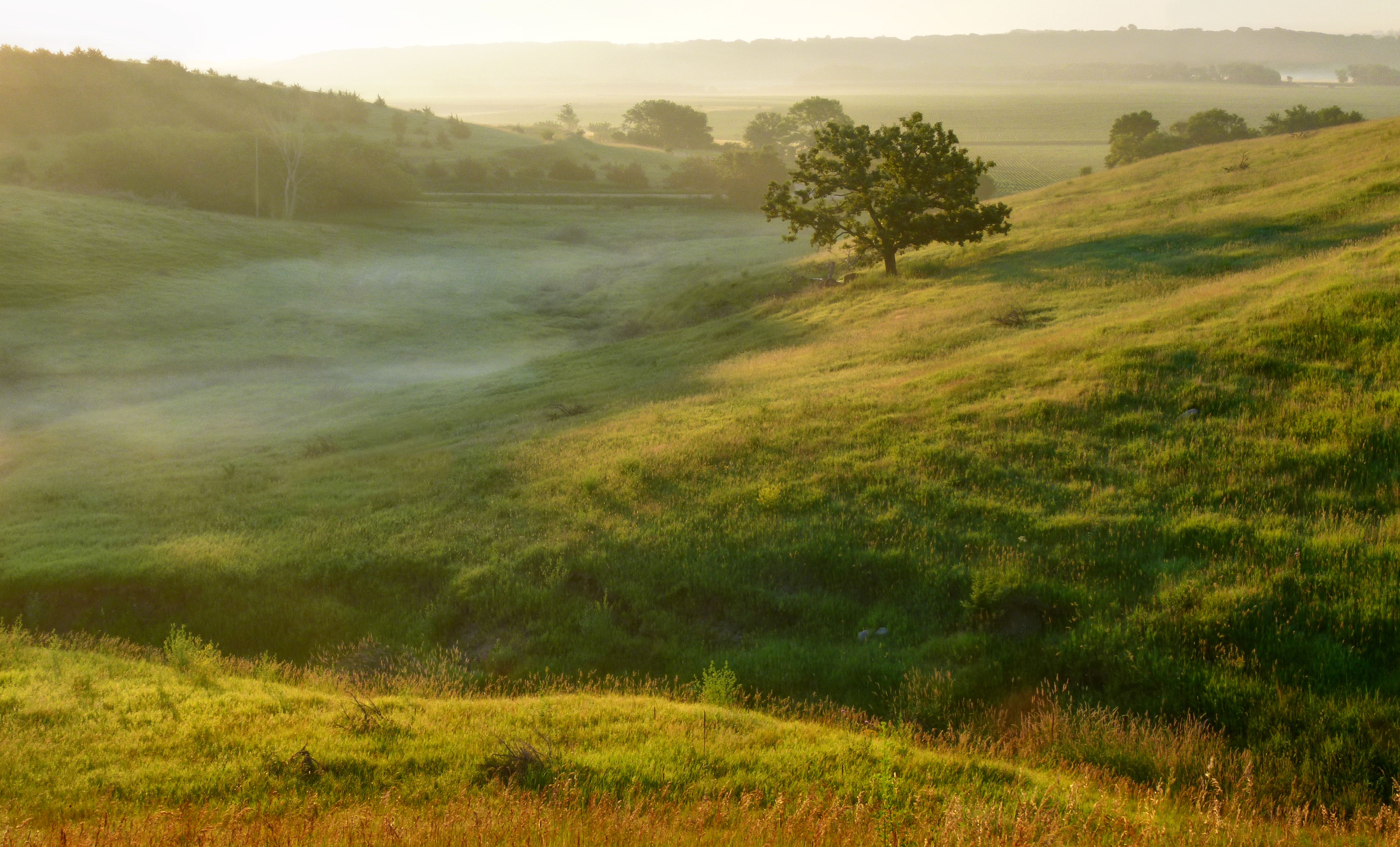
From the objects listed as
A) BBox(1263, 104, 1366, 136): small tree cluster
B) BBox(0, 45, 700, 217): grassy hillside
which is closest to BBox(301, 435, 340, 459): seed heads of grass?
BBox(0, 45, 700, 217): grassy hillside

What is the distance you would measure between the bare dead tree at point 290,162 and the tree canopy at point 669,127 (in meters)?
78.5

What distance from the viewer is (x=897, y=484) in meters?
13.4

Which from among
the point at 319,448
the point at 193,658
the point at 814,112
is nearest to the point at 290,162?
the point at 319,448

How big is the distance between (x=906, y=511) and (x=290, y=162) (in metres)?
85.0

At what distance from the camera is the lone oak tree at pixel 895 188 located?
36.5 meters

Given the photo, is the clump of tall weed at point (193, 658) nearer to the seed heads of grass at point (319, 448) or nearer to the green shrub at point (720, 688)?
the green shrub at point (720, 688)

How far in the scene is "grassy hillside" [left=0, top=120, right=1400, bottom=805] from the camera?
8.73 metres

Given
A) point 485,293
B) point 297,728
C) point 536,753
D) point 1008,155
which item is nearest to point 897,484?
point 536,753

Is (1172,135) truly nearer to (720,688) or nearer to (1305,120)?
(1305,120)

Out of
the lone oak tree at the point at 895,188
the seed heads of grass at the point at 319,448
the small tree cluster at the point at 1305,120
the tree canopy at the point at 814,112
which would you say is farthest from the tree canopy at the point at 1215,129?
the seed heads of grass at the point at 319,448

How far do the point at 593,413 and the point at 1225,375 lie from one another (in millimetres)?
16309

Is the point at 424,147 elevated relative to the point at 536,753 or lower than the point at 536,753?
elevated

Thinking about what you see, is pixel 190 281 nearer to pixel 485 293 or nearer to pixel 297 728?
pixel 485 293

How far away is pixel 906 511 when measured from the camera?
12.5 m
